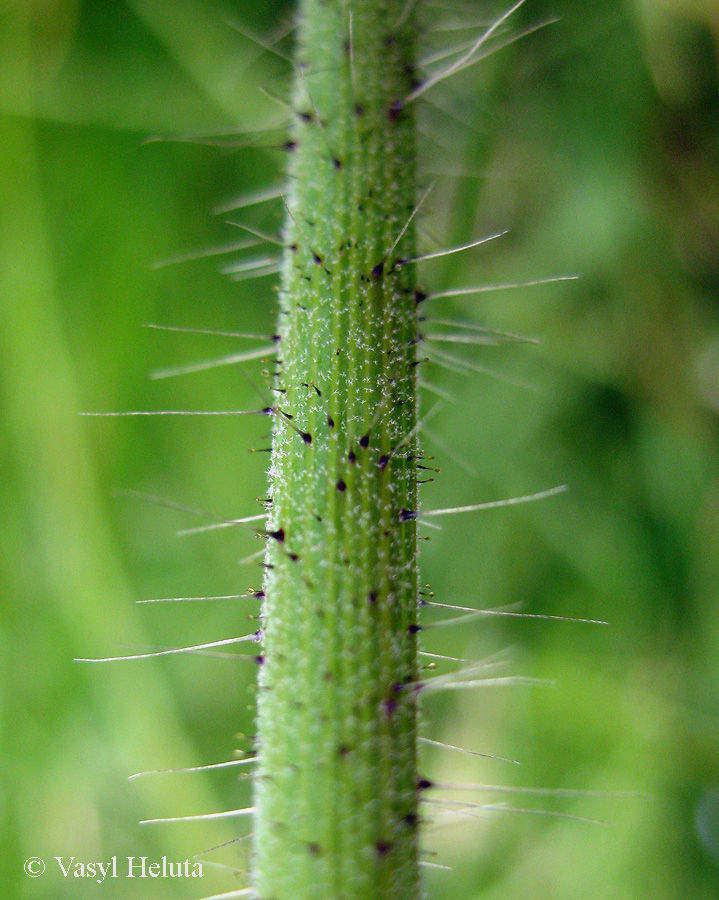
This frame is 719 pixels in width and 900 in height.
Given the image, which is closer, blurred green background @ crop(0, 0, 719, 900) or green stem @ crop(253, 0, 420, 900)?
green stem @ crop(253, 0, 420, 900)

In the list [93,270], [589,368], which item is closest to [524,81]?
[589,368]

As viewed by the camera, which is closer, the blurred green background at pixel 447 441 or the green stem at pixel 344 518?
the green stem at pixel 344 518

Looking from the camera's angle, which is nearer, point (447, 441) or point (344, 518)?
point (344, 518)

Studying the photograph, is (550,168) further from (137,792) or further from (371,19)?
(137,792)
